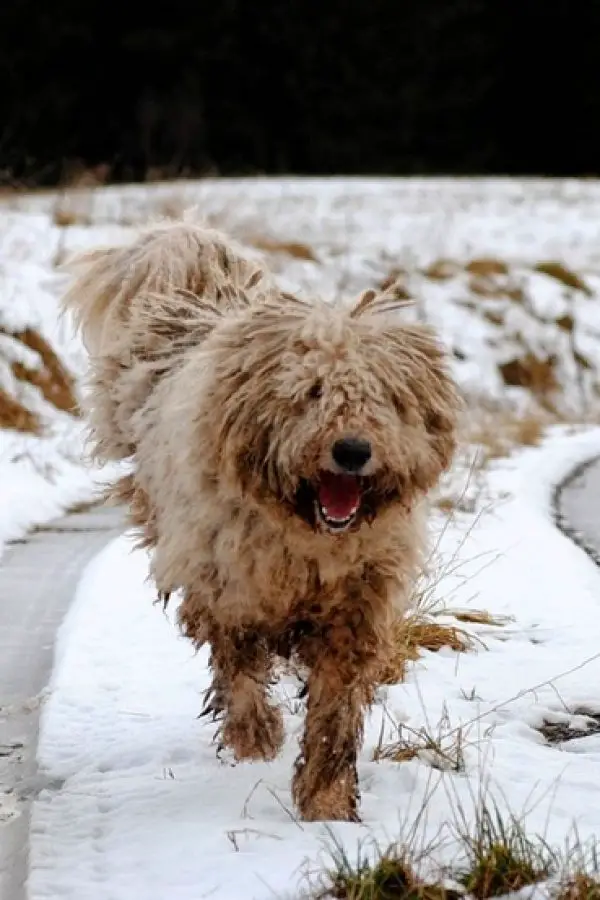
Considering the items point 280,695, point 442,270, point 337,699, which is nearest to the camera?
point 337,699

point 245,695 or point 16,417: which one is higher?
point 16,417

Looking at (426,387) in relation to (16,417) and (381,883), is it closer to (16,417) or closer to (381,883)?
(381,883)

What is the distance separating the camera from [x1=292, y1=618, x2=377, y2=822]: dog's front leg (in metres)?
4.15

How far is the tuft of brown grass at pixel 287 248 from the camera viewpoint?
55.6 ft

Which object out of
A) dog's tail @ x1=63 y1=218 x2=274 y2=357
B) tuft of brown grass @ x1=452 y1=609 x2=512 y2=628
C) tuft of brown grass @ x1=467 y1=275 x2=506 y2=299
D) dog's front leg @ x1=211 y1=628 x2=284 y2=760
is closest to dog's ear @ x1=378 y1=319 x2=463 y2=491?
dog's front leg @ x1=211 y1=628 x2=284 y2=760

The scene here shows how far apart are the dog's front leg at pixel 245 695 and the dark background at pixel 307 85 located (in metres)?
24.8

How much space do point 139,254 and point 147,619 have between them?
1.53m

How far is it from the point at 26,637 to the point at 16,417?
503cm

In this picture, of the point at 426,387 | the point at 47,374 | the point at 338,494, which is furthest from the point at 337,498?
the point at 47,374

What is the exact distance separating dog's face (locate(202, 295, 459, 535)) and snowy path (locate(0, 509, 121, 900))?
115 cm

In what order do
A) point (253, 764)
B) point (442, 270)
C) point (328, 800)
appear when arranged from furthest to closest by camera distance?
point (442, 270) → point (253, 764) → point (328, 800)

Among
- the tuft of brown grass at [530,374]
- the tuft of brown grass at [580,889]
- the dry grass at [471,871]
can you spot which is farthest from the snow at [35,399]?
the tuft of brown grass at [530,374]

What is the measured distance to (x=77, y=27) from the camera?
31.8 m

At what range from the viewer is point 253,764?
14.8ft
